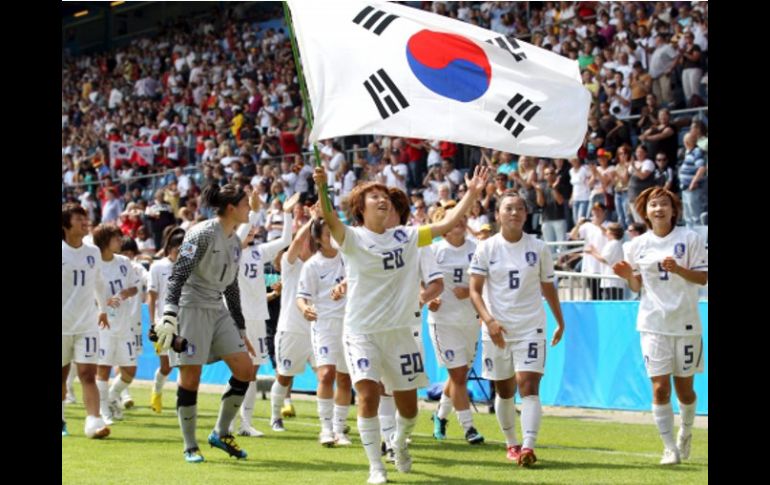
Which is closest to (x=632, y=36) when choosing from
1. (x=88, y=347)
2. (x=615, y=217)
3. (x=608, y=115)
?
(x=608, y=115)

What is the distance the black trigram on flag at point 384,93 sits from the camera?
9.24 m

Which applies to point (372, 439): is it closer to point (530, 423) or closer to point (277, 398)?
point (530, 423)

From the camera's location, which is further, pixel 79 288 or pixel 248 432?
pixel 248 432

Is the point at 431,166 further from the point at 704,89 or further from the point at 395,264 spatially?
the point at 395,264

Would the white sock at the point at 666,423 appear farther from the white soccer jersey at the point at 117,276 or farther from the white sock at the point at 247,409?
the white soccer jersey at the point at 117,276

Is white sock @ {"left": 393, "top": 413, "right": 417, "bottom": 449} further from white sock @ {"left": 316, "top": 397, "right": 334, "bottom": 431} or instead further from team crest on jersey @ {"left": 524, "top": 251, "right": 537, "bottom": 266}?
white sock @ {"left": 316, "top": 397, "right": 334, "bottom": 431}

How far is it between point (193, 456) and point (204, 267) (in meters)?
1.77

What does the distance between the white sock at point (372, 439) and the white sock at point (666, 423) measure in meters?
2.86

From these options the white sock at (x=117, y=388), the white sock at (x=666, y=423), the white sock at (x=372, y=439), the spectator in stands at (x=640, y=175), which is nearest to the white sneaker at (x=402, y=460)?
the white sock at (x=372, y=439)

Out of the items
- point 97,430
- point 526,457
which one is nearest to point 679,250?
point 526,457

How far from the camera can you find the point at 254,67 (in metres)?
34.8

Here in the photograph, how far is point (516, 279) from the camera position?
11.2 m

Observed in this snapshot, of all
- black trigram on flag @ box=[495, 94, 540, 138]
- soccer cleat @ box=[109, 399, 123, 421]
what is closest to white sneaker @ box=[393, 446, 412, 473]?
black trigram on flag @ box=[495, 94, 540, 138]

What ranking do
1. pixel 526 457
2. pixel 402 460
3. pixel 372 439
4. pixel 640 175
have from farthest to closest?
pixel 640 175
pixel 526 457
pixel 402 460
pixel 372 439
